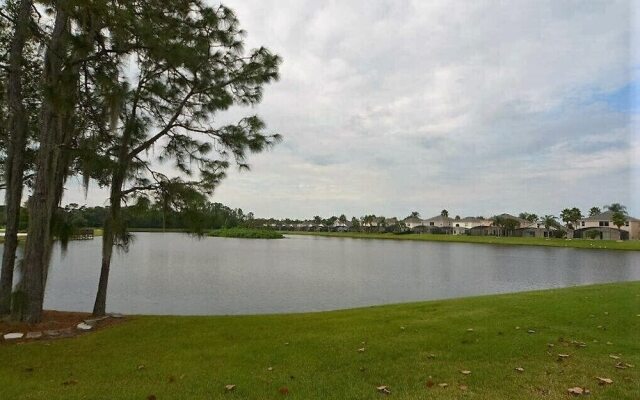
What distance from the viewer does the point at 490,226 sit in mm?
112938

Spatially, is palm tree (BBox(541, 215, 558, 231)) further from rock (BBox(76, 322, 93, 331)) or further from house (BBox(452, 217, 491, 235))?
rock (BBox(76, 322, 93, 331))

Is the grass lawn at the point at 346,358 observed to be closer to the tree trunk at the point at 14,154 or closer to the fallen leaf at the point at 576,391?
the fallen leaf at the point at 576,391

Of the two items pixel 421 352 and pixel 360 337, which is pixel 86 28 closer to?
pixel 360 337

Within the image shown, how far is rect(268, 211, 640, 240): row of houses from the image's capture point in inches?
3374

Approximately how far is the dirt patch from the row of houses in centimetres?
8982

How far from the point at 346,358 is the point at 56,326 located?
6.20m

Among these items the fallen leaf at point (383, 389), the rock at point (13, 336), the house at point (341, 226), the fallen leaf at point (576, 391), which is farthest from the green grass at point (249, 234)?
the fallen leaf at point (576, 391)

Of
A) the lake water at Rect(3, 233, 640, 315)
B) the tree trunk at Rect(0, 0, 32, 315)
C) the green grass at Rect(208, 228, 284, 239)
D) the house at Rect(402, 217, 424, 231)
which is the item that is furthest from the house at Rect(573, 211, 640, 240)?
the tree trunk at Rect(0, 0, 32, 315)

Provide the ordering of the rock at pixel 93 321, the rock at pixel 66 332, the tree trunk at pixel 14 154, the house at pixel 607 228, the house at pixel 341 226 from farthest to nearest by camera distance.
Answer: the house at pixel 341 226, the house at pixel 607 228, the rock at pixel 93 321, the tree trunk at pixel 14 154, the rock at pixel 66 332

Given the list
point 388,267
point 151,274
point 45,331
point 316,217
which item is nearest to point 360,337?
point 45,331

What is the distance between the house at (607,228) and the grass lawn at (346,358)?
87695mm

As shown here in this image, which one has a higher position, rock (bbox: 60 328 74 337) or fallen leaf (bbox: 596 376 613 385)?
fallen leaf (bbox: 596 376 613 385)

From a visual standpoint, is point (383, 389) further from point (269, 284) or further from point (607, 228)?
point (607, 228)

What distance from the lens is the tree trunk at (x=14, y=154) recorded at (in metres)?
8.51
